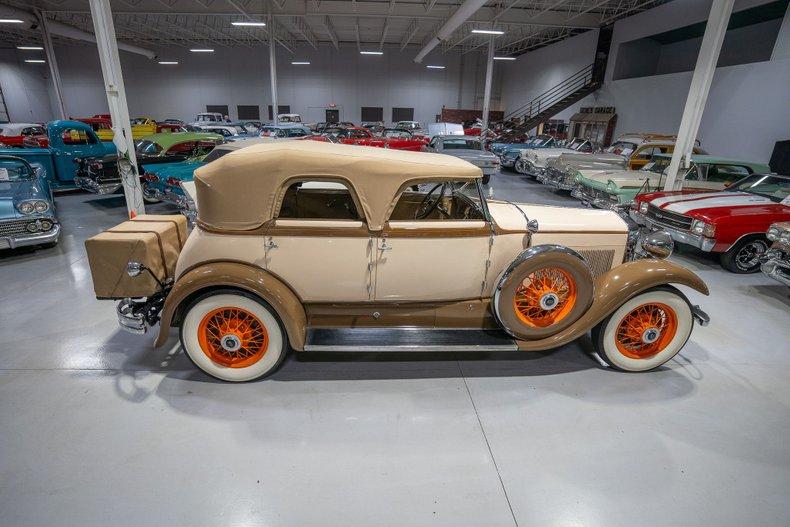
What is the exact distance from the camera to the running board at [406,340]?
301 centimetres

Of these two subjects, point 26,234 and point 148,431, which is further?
point 26,234

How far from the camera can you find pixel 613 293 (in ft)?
10.3

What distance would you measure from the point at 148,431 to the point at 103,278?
1.25 m

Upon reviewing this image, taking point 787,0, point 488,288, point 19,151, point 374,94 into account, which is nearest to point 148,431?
point 488,288

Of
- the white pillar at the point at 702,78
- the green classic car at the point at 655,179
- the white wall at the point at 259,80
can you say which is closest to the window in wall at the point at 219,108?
the white wall at the point at 259,80

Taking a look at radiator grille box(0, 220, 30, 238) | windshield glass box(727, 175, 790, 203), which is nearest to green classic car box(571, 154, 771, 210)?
windshield glass box(727, 175, 790, 203)

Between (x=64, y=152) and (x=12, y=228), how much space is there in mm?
4591

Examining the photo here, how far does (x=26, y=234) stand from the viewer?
18.8 ft

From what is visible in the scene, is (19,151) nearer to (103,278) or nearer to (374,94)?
(103,278)

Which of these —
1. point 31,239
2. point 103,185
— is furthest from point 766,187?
point 103,185

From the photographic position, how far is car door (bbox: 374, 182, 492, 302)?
3.02 metres

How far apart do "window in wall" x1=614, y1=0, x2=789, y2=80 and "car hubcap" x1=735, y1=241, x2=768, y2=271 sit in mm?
10067

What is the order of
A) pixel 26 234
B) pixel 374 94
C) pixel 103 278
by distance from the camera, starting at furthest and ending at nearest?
pixel 374 94 < pixel 26 234 < pixel 103 278

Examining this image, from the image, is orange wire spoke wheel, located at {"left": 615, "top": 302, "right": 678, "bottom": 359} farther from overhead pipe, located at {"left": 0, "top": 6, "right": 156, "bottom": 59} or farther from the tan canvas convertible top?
overhead pipe, located at {"left": 0, "top": 6, "right": 156, "bottom": 59}
